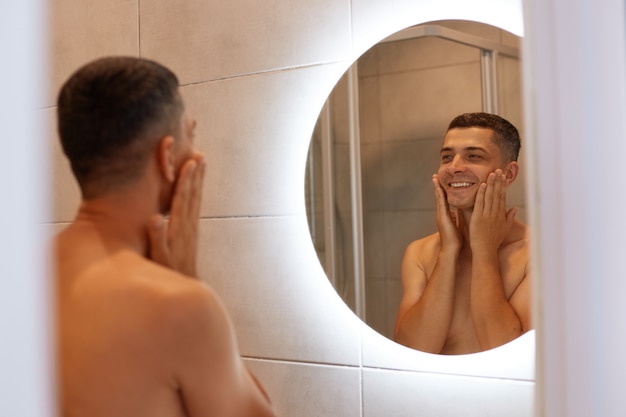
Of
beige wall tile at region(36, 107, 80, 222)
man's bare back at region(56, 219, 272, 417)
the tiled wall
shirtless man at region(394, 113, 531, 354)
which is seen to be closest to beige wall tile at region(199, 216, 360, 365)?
the tiled wall

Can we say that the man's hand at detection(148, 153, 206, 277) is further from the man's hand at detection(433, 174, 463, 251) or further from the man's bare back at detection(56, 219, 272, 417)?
the man's hand at detection(433, 174, 463, 251)

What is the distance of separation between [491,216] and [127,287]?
562 mm

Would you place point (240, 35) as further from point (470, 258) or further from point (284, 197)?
point (470, 258)

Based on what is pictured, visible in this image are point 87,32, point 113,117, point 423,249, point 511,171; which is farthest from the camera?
point 87,32

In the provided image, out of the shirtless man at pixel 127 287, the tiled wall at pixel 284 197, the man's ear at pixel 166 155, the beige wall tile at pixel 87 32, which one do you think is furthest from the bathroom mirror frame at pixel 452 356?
the beige wall tile at pixel 87 32

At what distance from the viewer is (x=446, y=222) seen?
123cm

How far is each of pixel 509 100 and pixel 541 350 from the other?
72 cm

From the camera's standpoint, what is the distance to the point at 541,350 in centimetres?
50

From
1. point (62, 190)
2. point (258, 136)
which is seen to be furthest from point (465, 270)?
point (62, 190)

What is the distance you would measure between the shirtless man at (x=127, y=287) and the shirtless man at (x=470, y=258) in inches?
12.8

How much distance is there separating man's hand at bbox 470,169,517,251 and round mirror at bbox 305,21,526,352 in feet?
0.06

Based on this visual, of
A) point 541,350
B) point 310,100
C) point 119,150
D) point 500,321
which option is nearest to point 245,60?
point 310,100

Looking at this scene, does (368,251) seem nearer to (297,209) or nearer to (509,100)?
(297,209)

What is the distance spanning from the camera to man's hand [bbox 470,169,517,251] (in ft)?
3.85
